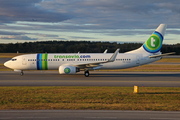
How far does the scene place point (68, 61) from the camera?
31.0 metres

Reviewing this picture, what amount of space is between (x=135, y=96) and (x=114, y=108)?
430cm

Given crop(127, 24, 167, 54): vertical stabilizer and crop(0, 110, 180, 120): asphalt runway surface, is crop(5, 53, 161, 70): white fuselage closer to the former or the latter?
crop(127, 24, 167, 54): vertical stabilizer

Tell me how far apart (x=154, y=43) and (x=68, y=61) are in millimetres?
14973

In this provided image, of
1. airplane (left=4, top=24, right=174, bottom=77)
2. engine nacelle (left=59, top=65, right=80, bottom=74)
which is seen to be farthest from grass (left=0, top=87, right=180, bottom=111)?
airplane (left=4, top=24, right=174, bottom=77)

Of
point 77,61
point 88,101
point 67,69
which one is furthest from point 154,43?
point 88,101

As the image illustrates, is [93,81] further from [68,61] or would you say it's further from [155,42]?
[155,42]

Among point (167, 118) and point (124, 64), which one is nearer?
point (167, 118)

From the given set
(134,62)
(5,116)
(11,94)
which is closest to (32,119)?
(5,116)

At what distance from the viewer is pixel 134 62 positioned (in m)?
31.4

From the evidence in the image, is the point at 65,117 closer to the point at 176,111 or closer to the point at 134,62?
the point at 176,111

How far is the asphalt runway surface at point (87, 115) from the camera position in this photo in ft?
34.4

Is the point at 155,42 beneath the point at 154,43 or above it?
above

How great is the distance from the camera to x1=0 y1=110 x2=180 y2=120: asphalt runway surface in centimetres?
1048

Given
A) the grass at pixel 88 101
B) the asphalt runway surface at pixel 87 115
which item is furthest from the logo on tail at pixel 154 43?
the asphalt runway surface at pixel 87 115
